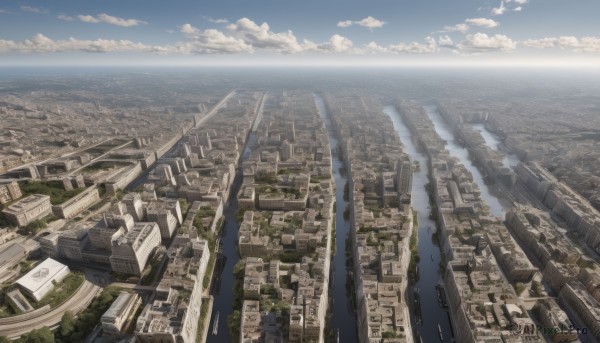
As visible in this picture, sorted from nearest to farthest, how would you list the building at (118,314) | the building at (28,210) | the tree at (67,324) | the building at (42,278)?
the building at (118,314) → the tree at (67,324) → the building at (42,278) → the building at (28,210)

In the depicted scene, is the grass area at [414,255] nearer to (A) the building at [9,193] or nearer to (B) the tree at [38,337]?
(B) the tree at [38,337]

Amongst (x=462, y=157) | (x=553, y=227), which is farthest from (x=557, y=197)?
(x=462, y=157)

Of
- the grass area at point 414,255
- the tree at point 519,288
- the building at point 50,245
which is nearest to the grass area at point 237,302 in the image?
the grass area at point 414,255

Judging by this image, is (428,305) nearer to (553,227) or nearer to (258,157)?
(553,227)

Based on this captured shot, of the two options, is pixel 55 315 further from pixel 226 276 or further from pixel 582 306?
pixel 582 306

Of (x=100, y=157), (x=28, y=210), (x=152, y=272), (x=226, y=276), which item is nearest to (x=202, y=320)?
(x=226, y=276)

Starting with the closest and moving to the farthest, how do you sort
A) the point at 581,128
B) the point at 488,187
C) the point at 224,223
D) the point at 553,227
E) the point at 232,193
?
the point at 553,227, the point at 224,223, the point at 232,193, the point at 488,187, the point at 581,128
